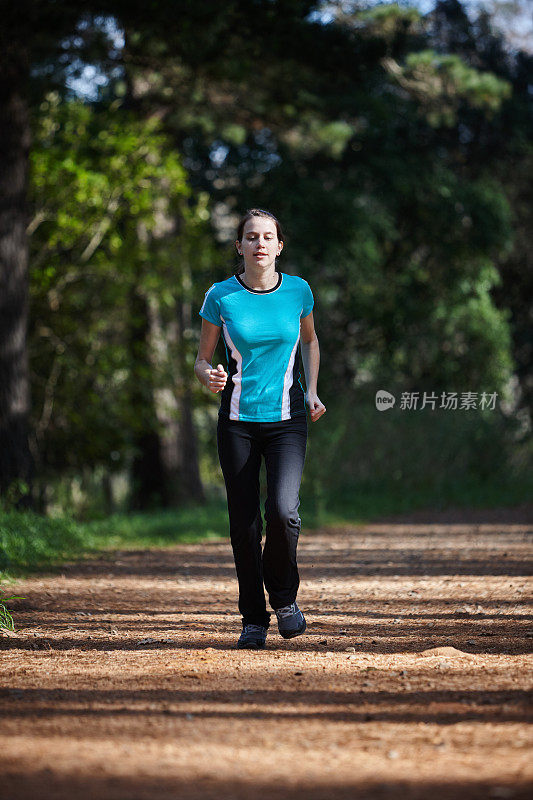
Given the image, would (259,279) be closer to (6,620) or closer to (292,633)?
(292,633)

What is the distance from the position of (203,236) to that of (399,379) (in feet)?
24.5

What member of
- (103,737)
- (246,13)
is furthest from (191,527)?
(103,737)

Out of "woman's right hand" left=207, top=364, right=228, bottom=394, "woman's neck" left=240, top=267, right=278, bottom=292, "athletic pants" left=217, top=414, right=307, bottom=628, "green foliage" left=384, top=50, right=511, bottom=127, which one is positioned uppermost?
"green foliage" left=384, top=50, right=511, bottom=127

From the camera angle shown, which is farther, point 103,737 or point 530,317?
point 530,317

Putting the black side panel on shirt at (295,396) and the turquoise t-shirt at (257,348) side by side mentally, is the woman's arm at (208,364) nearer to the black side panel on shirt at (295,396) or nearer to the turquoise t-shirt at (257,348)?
the turquoise t-shirt at (257,348)

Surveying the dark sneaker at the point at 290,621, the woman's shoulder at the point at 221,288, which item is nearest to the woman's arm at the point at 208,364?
the woman's shoulder at the point at 221,288

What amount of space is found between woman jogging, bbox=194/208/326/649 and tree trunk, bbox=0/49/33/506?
6515 millimetres

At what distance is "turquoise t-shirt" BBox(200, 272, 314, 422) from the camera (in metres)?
5.03

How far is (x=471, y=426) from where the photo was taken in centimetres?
1858

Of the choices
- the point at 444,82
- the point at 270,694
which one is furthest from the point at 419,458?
the point at 270,694

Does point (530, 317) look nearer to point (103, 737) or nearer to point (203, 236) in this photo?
point (203, 236)

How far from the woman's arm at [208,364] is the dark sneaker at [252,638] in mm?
1251

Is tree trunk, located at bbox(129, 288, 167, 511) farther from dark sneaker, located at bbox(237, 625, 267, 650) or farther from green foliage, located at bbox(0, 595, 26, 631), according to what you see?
dark sneaker, located at bbox(237, 625, 267, 650)

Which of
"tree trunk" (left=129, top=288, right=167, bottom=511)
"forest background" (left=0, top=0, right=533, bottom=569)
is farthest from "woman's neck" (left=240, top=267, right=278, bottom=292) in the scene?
"tree trunk" (left=129, top=288, right=167, bottom=511)
